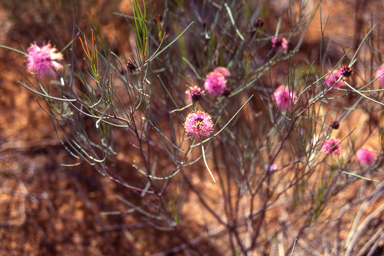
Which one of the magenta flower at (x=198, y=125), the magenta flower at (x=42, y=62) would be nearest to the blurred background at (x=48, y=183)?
the magenta flower at (x=42, y=62)

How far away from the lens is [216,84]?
2.79 ft

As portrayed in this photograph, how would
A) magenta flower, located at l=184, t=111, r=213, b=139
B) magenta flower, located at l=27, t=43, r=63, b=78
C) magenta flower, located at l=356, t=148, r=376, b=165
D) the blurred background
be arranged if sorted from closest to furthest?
magenta flower, located at l=184, t=111, r=213, b=139 < magenta flower, located at l=27, t=43, r=63, b=78 < magenta flower, located at l=356, t=148, r=376, b=165 < the blurred background

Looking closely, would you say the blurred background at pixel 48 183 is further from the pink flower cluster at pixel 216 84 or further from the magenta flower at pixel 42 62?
the pink flower cluster at pixel 216 84

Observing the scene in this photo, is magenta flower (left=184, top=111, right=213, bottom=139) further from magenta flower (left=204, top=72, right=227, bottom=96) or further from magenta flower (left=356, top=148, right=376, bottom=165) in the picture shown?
magenta flower (left=356, top=148, right=376, bottom=165)

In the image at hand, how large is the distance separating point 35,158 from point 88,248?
26.8 inches

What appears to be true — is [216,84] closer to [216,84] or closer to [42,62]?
[216,84]


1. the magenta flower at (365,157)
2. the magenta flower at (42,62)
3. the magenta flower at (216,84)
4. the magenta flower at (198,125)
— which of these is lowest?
the magenta flower at (198,125)

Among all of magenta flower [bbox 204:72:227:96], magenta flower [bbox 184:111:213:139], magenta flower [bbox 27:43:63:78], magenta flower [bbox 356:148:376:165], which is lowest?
magenta flower [bbox 184:111:213:139]

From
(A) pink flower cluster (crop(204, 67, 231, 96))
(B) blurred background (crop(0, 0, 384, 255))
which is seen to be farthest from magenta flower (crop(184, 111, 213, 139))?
(B) blurred background (crop(0, 0, 384, 255))

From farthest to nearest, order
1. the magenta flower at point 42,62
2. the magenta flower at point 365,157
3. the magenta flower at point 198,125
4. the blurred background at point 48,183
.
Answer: the blurred background at point 48,183
the magenta flower at point 365,157
the magenta flower at point 42,62
the magenta flower at point 198,125

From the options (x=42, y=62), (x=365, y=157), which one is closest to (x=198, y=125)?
(x=42, y=62)

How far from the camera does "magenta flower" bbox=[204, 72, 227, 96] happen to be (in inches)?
33.4

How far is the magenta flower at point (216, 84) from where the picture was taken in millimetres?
847

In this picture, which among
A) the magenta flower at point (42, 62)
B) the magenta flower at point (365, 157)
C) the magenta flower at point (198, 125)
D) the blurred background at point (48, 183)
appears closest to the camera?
the magenta flower at point (198, 125)
